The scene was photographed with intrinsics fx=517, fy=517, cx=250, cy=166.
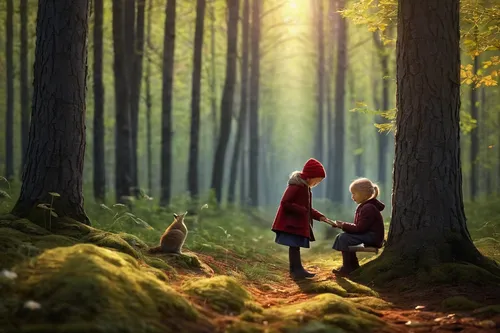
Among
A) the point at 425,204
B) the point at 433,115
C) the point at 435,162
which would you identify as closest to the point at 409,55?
the point at 433,115

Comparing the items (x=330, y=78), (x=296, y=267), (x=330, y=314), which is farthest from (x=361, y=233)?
(x=330, y=78)

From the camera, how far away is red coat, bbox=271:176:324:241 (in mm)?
8281

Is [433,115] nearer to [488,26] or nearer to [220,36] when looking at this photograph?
[488,26]

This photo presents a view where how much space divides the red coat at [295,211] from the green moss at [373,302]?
6.78 feet

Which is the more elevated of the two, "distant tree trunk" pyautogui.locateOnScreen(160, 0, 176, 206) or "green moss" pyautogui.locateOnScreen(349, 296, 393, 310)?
"distant tree trunk" pyautogui.locateOnScreen(160, 0, 176, 206)

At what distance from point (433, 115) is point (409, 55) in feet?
3.23

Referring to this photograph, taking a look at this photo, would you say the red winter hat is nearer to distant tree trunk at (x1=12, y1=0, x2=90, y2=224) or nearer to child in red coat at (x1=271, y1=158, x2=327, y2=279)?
child in red coat at (x1=271, y1=158, x2=327, y2=279)

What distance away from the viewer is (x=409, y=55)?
7.80 meters

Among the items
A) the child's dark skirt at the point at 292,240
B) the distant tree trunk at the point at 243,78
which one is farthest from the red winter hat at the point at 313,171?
the distant tree trunk at the point at 243,78

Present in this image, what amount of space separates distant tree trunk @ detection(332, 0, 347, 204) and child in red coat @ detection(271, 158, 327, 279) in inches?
622

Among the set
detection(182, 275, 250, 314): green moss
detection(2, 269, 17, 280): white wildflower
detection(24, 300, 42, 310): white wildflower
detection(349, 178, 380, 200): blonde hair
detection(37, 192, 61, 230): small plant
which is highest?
detection(349, 178, 380, 200): blonde hair

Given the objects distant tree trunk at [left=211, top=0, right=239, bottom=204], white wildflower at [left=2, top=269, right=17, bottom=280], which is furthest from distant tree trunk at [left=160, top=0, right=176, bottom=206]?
white wildflower at [left=2, top=269, right=17, bottom=280]

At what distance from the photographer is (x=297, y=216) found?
8.38 meters

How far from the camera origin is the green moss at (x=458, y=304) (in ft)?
19.3
